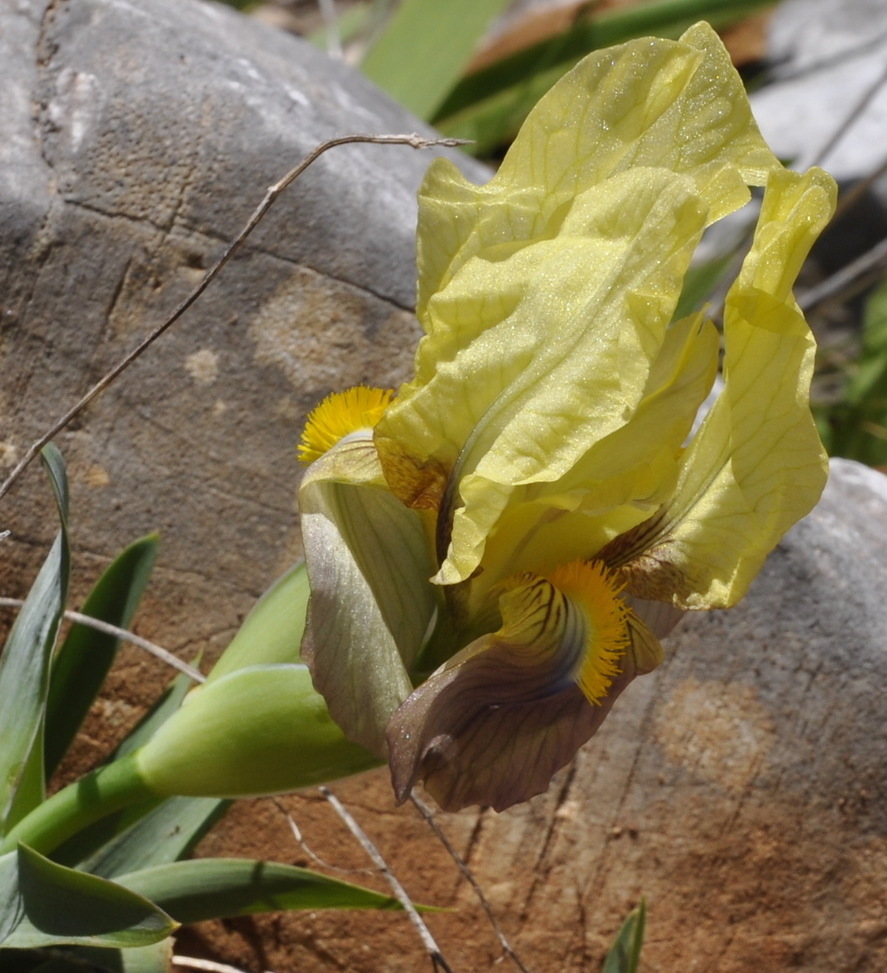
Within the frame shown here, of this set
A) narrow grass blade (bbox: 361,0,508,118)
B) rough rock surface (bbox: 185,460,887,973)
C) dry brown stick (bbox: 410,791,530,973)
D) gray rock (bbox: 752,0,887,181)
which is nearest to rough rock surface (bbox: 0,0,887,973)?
rough rock surface (bbox: 185,460,887,973)

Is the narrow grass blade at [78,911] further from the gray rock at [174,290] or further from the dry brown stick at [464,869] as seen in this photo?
the gray rock at [174,290]

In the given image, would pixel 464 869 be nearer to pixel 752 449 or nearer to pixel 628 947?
pixel 628 947

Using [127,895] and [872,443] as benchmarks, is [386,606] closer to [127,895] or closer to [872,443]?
[127,895]

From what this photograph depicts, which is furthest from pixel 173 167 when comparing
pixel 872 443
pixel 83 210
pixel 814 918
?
pixel 872 443

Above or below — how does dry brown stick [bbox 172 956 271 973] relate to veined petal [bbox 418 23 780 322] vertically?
below

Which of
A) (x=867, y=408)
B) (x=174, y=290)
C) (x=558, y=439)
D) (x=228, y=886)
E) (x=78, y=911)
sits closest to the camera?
(x=558, y=439)

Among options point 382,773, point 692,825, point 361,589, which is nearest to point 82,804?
point 361,589

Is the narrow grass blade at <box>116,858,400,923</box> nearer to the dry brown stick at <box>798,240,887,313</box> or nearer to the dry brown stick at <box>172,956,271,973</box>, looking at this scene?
the dry brown stick at <box>172,956,271,973</box>

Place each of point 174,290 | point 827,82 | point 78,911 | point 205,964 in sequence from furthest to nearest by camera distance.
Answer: point 827,82
point 174,290
point 205,964
point 78,911
